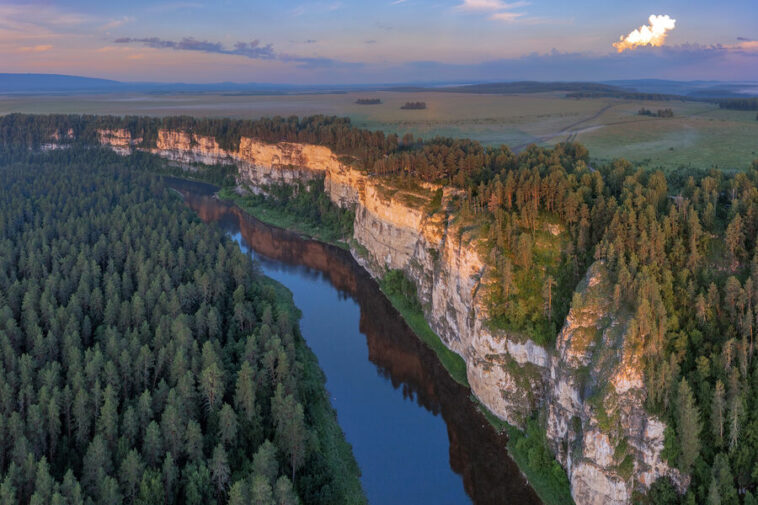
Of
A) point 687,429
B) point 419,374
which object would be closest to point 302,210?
point 419,374

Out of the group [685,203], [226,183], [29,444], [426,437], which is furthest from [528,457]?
[226,183]

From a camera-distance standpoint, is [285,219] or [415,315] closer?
[415,315]

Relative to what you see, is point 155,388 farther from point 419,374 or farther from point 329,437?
point 419,374

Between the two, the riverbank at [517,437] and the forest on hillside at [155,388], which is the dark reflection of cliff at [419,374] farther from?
the forest on hillside at [155,388]

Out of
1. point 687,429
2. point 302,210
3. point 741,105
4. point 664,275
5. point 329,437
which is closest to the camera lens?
point 687,429

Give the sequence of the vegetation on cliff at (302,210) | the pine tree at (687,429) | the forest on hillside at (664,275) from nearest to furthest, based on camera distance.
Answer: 1. the pine tree at (687,429)
2. the forest on hillside at (664,275)
3. the vegetation on cliff at (302,210)

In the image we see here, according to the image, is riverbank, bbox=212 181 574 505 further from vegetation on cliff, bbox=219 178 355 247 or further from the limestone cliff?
vegetation on cliff, bbox=219 178 355 247

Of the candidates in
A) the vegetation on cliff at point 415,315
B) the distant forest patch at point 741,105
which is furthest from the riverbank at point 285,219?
the distant forest patch at point 741,105
